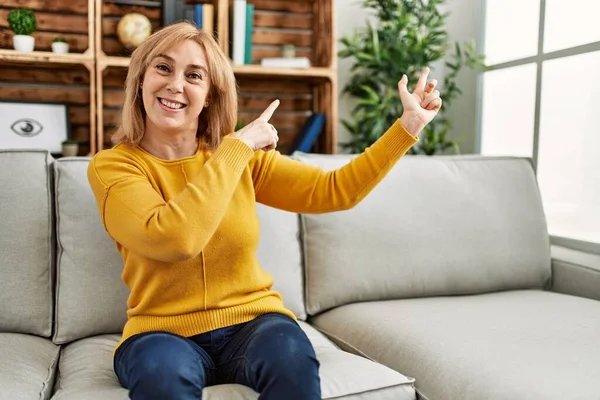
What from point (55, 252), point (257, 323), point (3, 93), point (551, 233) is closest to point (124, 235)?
point (257, 323)

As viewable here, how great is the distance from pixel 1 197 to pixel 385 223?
1.07 metres

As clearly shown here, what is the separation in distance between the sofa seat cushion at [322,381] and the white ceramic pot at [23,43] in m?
1.26

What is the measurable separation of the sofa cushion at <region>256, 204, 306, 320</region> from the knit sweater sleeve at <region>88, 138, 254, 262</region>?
0.50 meters

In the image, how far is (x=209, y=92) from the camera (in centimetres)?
140

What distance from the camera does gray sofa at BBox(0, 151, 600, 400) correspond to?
47.9 inches

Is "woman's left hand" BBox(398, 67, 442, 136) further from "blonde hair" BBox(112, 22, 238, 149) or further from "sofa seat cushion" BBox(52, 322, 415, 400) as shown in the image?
"sofa seat cushion" BBox(52, 322, 415, 400)

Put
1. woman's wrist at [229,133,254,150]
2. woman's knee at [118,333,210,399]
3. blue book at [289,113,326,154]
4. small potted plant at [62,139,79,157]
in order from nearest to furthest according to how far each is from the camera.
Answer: woman's knee at [118,333,210,399]
woman's wrist at [229,133,254,150]
small potted plant at [62,139,79,157]
blue book at [289,113,326,154]

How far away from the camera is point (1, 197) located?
1521 mm

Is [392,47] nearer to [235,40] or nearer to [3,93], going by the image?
[235,40]

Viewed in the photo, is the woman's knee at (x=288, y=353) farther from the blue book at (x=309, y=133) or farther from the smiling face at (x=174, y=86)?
the blue book at (x=309, y=133)

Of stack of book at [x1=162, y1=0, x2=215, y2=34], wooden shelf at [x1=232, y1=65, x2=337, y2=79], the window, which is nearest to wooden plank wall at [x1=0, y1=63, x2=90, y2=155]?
stack of book at [x1=162, y1=0, x2=215, y2=34]

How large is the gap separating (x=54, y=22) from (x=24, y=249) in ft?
4.07

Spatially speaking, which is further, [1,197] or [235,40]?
[235,40]

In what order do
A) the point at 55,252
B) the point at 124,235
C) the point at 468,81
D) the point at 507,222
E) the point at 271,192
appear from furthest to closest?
1. the point at 468,81
2. the point at 507,222
3. the point at 55,252
4. the point at 271,192
5. the point at 124,235
